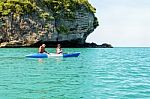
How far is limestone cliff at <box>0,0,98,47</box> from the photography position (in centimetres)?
8938

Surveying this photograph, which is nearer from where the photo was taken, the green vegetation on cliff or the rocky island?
the rocky island

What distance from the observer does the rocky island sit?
89438 millimetres

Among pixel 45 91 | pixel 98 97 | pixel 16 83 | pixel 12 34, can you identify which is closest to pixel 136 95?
pixel 98 97

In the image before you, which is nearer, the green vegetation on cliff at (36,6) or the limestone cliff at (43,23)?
the limestone cliff at (43,23)

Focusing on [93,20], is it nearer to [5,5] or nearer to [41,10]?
[41,10]

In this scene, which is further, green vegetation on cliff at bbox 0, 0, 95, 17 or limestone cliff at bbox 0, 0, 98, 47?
green vegetation on cliff at bbox 0, 0, 95, 17

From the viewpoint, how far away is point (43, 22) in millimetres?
92500

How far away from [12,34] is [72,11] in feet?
57.5

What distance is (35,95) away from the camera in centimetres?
1597

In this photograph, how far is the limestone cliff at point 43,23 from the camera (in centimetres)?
8938

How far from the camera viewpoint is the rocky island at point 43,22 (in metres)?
89.4

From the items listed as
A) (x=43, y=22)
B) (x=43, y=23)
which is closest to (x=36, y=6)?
(x=43, y=22)

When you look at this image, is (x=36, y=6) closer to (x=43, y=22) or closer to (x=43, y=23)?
(x=43, y=22)

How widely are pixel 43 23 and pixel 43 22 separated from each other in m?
0.31
